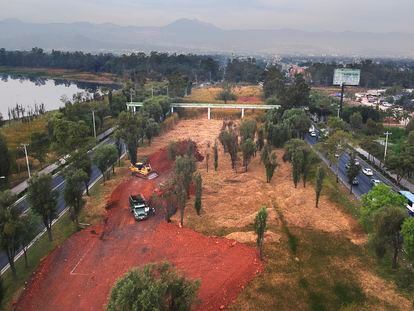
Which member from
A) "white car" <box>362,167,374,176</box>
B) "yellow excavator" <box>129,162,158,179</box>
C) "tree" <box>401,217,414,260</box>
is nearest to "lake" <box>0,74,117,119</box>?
"yellow excavator" <box>129,162,158,179</box>

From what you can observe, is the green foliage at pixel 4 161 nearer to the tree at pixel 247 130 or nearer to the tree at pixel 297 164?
the tree at pixel 297 164

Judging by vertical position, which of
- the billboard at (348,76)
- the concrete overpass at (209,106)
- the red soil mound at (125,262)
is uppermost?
the billboard at (348,76)

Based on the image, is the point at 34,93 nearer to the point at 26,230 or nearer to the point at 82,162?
the point at 82,162

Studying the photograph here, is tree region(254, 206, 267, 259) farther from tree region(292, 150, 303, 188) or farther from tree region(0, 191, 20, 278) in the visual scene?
tree region(0, 191, 20, 278)

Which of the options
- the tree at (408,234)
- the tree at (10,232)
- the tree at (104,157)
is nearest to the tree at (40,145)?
the tree at (104,157)

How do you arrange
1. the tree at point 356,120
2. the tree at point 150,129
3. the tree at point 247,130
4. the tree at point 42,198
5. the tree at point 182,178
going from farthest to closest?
the tree at point 356,120, the tree at point 150,129, the tree at point 247,130, the tree at point 182,178, the tree at point 42,198

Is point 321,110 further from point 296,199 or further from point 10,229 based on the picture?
point 10,229

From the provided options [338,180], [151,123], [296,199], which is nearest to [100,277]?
[296,199]
